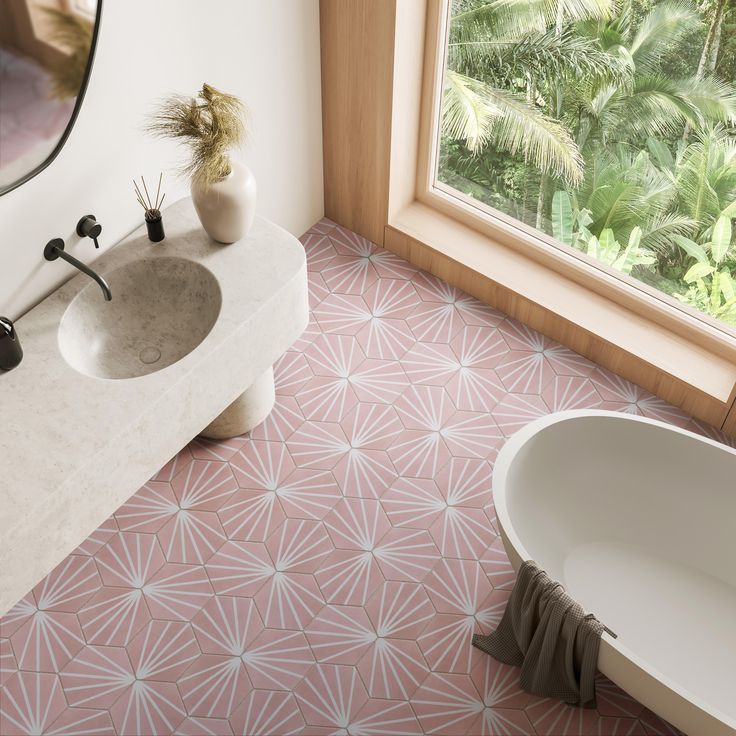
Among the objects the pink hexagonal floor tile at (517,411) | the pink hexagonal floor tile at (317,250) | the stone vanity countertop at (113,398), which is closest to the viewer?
the stone vanity countertop at (113,398)

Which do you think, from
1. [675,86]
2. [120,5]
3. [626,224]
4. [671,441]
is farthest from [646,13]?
[120,5]

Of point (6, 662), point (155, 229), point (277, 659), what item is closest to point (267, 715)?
point (277, 659)

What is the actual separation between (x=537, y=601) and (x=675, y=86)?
1.70 m

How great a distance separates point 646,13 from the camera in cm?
277

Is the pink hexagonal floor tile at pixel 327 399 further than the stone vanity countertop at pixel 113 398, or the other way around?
the pink hexagonal floor tile at pixel 327 399

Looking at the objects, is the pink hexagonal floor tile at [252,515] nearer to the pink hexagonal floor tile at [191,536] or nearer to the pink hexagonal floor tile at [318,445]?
the pink hexagonal floor tile at [191,536]

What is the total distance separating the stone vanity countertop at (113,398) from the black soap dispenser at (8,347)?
3cm

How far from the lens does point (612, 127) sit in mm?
3027

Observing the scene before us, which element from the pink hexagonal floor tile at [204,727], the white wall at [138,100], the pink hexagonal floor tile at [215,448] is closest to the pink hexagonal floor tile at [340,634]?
the pink hexagonal floor tile at [204,727]

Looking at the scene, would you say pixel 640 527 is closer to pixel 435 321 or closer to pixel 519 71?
pixel 435 321

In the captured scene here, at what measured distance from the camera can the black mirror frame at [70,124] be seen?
2279 millimetres

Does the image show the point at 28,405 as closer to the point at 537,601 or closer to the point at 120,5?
the point at 120,5

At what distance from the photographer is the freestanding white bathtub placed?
8.51 ft

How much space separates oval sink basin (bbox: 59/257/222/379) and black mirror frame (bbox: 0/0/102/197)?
403 mm
